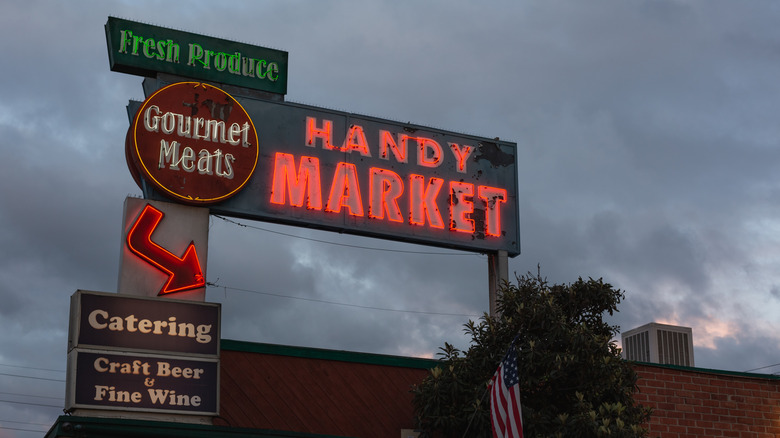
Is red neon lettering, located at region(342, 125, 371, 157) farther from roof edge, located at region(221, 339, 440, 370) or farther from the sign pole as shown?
roof edge, located at region(221, 339, 440, 370)

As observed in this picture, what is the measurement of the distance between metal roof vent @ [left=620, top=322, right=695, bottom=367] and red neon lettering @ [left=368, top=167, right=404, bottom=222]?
7.91m

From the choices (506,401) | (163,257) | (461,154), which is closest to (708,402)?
(506,401)

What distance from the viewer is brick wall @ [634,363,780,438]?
25.5m

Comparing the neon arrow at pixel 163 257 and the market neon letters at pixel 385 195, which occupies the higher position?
the market neon letters at pixel 385 195

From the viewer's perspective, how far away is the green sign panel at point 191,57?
26.2 m

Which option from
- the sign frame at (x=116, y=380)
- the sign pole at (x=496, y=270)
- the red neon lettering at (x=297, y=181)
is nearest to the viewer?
the sign frame at (x=116, y=380)

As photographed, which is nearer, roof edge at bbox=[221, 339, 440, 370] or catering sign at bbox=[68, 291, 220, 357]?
catering sign at bbox=[68, 291, 220, 357]

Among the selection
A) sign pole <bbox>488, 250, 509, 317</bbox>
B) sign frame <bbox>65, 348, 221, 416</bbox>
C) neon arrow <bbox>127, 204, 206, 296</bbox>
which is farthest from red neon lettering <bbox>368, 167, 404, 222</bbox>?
sign frame <bbox>65, 348, 221, 416</bbox>

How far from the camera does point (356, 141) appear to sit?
2764 centimetres

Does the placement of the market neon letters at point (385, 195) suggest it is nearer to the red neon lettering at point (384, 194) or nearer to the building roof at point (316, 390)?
the red neon lettering at point (384, 194)

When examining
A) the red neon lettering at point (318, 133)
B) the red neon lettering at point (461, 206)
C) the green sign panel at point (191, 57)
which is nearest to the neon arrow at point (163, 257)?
the green sign panel at point (191, 57)

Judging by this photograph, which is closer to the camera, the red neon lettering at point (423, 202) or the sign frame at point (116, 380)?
the sign frame at point (116, 380)

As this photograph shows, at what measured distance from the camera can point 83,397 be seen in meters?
20.0

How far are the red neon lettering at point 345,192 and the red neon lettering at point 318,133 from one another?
0.69 m
